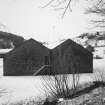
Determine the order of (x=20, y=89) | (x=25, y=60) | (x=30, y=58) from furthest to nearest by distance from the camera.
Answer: (x=30, y=58), (x=25, y=60), (x=20, y=89)

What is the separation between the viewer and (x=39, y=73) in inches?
1302

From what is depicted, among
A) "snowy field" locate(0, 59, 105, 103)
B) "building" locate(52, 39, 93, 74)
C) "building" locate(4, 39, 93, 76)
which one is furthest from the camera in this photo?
"building" locate(52, 39, 93, 74)

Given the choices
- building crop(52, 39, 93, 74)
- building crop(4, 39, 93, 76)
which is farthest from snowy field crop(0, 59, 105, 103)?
building crop(52, 39, 93, 74)

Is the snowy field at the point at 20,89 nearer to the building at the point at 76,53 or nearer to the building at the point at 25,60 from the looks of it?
the building at the point at 25,60

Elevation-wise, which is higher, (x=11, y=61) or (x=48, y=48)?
(x=48, y=48)

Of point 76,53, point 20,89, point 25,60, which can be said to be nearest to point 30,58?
point 25,60

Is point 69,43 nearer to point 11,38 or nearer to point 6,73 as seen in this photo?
point 6,73

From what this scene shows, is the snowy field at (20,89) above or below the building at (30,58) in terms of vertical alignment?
below

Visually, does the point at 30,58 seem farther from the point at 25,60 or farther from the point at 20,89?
the point at 20,89

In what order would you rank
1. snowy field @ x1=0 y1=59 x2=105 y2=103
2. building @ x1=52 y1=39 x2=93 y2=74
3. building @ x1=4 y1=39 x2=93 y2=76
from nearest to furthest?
1. snowy field @ x1=0 y1=59 x2=105 y2=103
2. building @ x1=4 y1=39 x2=93 y2=76
3. building @ x1=52 y1=39 x2=93 y2=74

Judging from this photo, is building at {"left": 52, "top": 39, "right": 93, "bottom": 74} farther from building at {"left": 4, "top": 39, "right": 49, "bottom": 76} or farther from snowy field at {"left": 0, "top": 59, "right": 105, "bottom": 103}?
snowy field at {"left": 0, "top": 59, "right": 105, "bottom": 103}

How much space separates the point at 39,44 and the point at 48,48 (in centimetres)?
164

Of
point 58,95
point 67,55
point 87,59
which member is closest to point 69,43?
point 67,55

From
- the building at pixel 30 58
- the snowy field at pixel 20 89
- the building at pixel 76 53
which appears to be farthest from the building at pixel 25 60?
the snowy field at pixel 20 89
